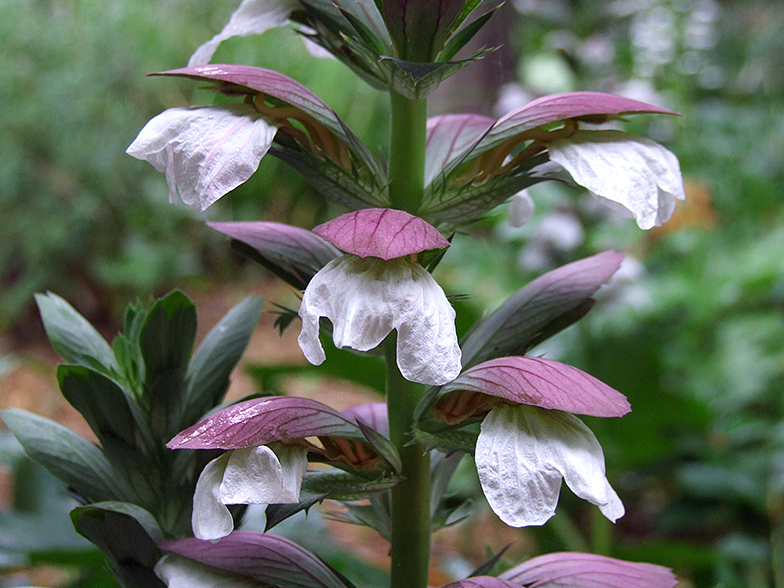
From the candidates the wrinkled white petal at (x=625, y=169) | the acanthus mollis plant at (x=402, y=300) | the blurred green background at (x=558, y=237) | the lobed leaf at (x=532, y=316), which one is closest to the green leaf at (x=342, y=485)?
the acanthus mollis plant at (x=402, y=300)

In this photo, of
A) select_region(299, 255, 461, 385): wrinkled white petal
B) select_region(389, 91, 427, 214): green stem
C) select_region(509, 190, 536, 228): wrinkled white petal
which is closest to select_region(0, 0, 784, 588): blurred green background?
select_region(509, 190, 536, 228): wrinkled white petal

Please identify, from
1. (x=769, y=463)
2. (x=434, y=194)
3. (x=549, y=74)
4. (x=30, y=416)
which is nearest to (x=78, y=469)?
(x=30, y=416)

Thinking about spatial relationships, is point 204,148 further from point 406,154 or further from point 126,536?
point 126,536

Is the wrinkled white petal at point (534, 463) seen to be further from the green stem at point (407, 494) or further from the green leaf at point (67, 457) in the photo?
the green leaf at point (67, 457)

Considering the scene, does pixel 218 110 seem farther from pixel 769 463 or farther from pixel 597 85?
pixel 597 85

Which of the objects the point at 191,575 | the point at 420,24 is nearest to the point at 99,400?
the point at 191,575

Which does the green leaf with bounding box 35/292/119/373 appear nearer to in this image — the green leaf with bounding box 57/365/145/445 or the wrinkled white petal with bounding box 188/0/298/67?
the green leaf with bounding box 57/365/145/445

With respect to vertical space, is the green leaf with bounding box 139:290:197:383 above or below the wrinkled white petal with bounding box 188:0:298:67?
below
